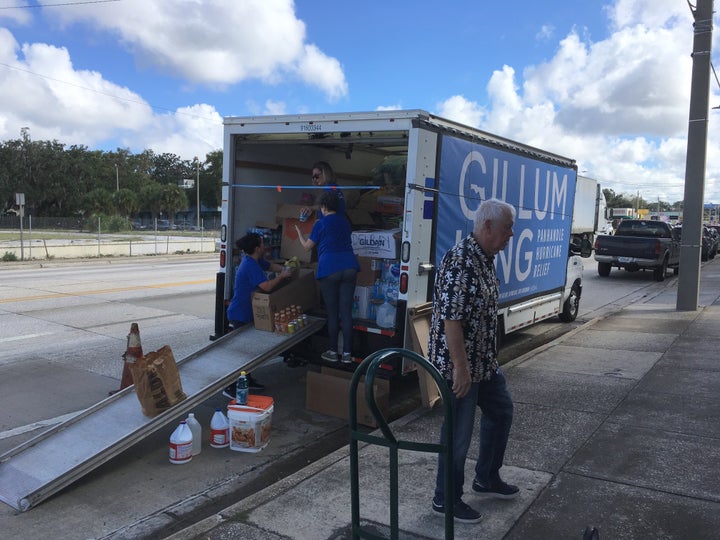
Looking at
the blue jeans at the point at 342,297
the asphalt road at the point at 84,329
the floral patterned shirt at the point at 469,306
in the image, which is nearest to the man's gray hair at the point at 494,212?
the floral patterned shirt at the point at 469,306

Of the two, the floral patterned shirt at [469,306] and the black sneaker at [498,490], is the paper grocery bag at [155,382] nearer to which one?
the floral patterned shirt at [469,306]

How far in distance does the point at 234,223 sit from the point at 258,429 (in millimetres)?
2715

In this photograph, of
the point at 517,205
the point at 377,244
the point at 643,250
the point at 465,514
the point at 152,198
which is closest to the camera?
the point at 465,514

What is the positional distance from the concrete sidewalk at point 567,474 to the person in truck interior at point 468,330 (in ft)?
1.23

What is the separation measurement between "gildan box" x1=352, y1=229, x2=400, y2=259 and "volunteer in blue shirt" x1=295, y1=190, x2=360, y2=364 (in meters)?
0.34

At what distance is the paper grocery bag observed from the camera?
15.2ft

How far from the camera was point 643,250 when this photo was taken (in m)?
19.4

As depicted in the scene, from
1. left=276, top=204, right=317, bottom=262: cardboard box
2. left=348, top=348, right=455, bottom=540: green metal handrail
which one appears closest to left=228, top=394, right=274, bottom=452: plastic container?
left=348, top=348, right=455, bottom=540: green metal handrail

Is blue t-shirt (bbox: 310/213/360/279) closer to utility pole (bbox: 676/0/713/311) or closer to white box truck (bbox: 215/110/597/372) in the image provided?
white box truck (bbox: 215/110/597/372)

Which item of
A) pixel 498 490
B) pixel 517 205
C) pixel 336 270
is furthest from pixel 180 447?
pixel 517 205

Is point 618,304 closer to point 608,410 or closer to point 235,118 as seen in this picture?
point 608,410

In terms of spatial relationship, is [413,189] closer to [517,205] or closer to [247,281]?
[247,281]

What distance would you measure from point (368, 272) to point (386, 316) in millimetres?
518

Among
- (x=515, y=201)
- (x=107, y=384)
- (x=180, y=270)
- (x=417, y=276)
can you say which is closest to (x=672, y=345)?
(x=515, y=201)
